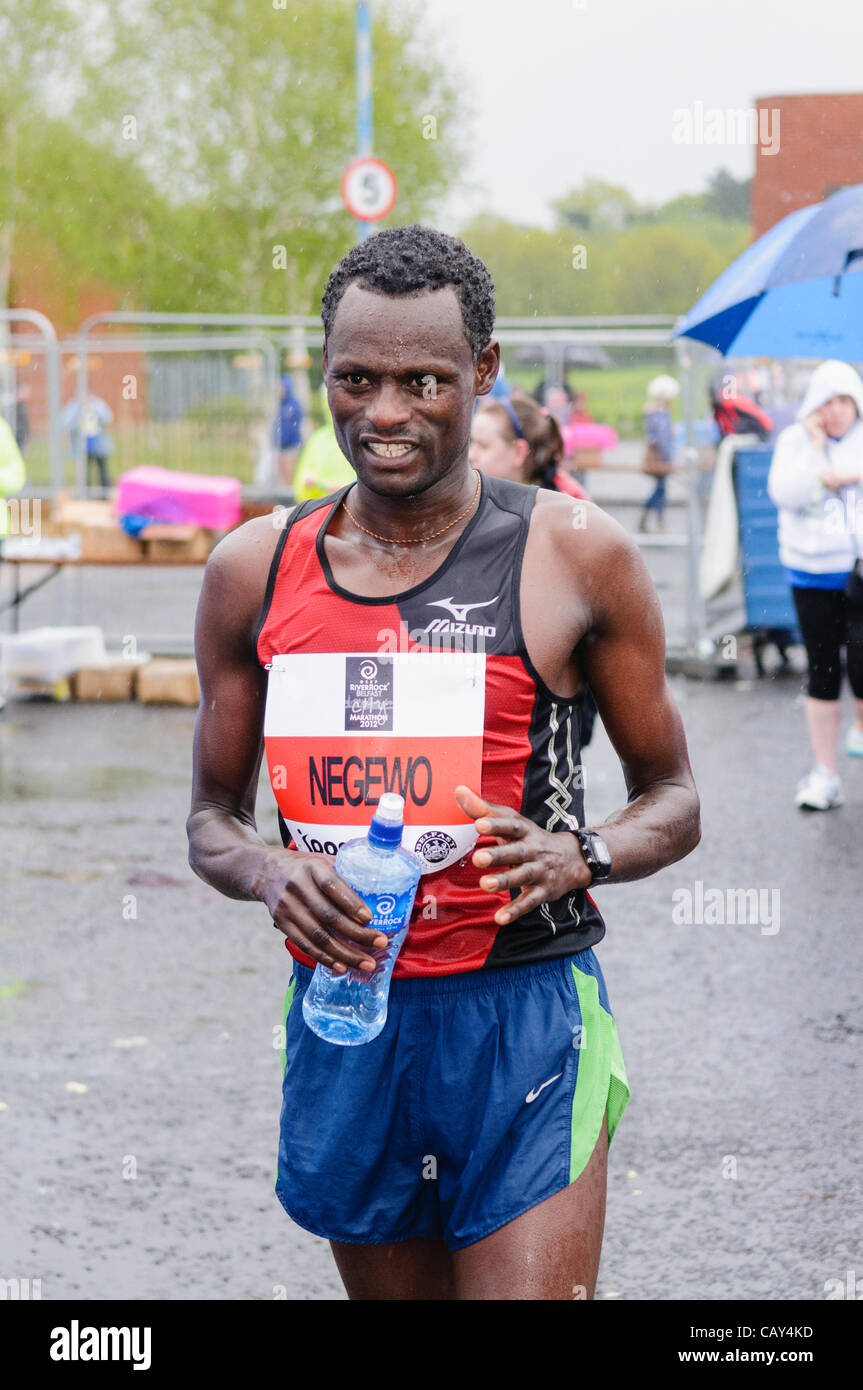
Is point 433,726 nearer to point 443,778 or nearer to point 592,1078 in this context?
point 443,778

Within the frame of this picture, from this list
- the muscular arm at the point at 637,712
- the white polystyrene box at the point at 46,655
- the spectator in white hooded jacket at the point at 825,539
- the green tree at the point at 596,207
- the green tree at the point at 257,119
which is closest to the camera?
the muscular arm at the point at 637,712

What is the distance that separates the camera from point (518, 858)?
91.4 inches

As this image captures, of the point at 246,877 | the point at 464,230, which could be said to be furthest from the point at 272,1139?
the point at 464,230

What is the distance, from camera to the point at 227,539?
267 cm

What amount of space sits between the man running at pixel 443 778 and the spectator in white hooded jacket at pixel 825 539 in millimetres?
5754

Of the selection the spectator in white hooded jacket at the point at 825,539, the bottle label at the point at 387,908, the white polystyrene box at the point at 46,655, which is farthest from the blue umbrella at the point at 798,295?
the white polystyrene box at the point at 46,655

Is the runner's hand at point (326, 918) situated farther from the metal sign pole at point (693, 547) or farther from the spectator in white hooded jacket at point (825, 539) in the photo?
the metal sign pole at point (693, 547)

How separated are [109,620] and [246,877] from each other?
1204cm

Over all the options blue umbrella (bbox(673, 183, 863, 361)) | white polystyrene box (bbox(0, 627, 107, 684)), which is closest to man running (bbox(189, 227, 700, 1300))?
blue umbrella (bbox(673, 183, 863, 361))

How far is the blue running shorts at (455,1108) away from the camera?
247 centimetres

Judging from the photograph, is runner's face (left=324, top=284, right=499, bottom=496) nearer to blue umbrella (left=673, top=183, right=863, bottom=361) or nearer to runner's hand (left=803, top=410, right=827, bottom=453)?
blue umbrella (left=673, top=183, right=863, bottom=361)

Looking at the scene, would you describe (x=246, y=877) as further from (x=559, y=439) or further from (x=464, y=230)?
(x=464, y=230)

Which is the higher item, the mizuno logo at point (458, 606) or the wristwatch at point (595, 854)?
the mizuno logo at point (458, 606)

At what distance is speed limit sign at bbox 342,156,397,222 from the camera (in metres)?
13.7
